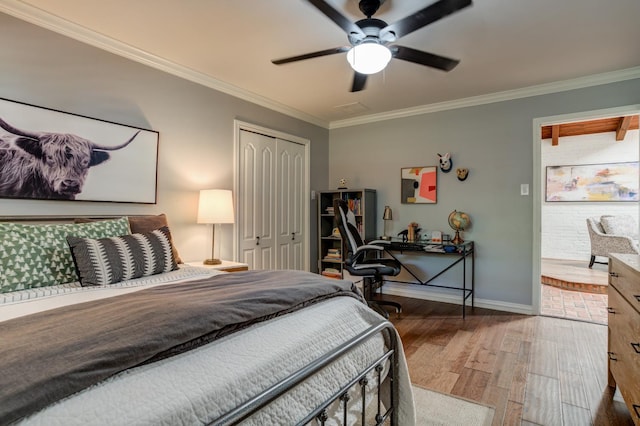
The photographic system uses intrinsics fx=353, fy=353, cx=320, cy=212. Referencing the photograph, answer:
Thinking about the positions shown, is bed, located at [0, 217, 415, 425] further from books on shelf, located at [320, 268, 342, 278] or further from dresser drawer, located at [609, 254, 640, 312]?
books on shelf, located at [320, 268, 342, 278]

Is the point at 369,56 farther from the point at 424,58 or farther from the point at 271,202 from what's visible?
the point at 271,202

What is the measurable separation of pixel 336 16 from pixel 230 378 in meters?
1.87

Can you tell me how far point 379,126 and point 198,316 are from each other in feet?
13.2

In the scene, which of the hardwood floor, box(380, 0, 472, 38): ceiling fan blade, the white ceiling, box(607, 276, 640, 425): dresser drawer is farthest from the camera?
the white ceiling

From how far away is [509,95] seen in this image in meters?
3.78

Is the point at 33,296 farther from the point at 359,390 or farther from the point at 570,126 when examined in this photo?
the point at 570,126

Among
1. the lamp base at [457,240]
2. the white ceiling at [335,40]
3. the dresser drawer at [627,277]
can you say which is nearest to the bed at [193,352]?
the dresser drawer at [627,277]

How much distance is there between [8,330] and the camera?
3.50ft

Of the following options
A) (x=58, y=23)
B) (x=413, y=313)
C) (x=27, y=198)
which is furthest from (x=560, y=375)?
(x=58, y=23)

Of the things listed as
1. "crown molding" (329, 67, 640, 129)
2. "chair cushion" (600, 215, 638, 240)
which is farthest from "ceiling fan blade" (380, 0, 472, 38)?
"chair cushion" (600, 215, 638, 240)

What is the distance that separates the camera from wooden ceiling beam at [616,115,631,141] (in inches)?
213

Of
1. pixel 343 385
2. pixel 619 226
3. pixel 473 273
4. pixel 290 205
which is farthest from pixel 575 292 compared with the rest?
pixel 343 385

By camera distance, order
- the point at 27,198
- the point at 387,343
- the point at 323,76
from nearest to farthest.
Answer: the point at 387,343 < the point at 27,198 < the point at 323,76

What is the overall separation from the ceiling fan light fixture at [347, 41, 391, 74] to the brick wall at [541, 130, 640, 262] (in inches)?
234
